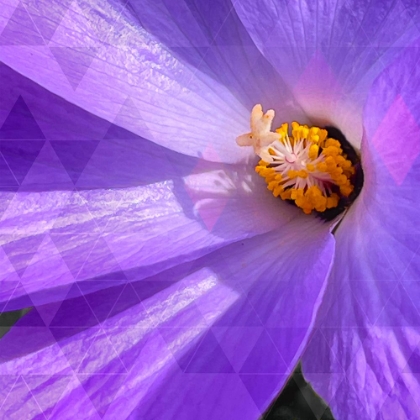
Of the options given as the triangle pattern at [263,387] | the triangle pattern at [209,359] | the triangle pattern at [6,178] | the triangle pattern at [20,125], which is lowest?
the triangle pattern at [209,359]

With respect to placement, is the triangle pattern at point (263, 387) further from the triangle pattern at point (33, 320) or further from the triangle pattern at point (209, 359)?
the triangle pattern at point (33, 320)

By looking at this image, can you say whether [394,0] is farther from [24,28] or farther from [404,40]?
[24,28]

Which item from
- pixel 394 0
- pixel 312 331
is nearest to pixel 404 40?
pixel 394 0

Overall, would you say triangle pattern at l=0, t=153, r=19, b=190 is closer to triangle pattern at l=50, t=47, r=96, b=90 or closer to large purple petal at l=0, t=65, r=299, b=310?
large purple petal at l=0, t=65, r=299, b=310

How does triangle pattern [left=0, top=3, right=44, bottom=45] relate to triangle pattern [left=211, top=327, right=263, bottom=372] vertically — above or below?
above

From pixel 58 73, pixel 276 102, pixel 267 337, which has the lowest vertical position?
pixel 267 337

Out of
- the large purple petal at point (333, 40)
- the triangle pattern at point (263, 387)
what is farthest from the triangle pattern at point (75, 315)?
the large purple petal at point (333, 40)

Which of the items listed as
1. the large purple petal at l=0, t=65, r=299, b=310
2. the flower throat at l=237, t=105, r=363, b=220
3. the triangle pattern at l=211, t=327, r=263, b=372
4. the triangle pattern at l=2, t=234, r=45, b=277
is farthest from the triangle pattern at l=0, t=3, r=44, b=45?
the triangle pattern at l=211, t=327, r=263, b=372

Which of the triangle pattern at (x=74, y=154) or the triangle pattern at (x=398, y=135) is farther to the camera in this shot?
the triangle pattern at (x=74, y=154)
